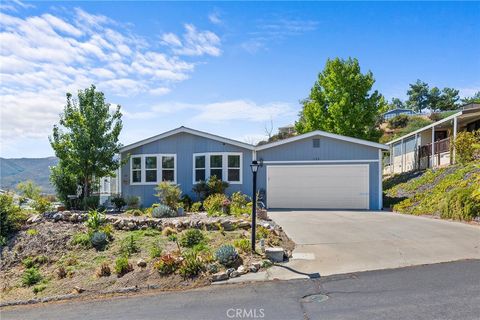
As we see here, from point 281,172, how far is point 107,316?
1210 cm

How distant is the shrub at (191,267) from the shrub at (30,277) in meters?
3.72

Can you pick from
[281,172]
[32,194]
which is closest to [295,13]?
[281,172]

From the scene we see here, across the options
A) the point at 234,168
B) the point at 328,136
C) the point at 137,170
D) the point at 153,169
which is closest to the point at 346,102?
the point at 328,136

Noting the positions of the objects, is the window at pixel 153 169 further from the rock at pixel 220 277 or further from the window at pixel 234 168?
the rock at pixel 220 277

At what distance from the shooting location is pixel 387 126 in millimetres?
45562

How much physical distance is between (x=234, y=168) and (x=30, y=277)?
10190 millimetres

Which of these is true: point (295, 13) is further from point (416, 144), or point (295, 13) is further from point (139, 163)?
point (416, 144)

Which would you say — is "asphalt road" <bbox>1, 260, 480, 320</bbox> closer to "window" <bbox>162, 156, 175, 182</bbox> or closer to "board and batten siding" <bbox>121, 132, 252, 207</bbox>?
"board and batten siding" <bbox>121, 132, 252, 207</bbox>

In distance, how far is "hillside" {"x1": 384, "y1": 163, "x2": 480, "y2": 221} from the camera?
11406 mm

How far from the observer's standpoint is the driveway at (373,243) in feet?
23.8

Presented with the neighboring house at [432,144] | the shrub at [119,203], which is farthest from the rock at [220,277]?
the neighboring house at [432,144]

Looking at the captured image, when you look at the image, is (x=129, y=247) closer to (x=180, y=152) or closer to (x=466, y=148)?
(x=180, y=152)

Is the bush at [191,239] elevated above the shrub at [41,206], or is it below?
below

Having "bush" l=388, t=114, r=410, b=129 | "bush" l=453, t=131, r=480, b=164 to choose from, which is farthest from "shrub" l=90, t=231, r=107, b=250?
"bush" l=388, t=114, r=410, b=129
